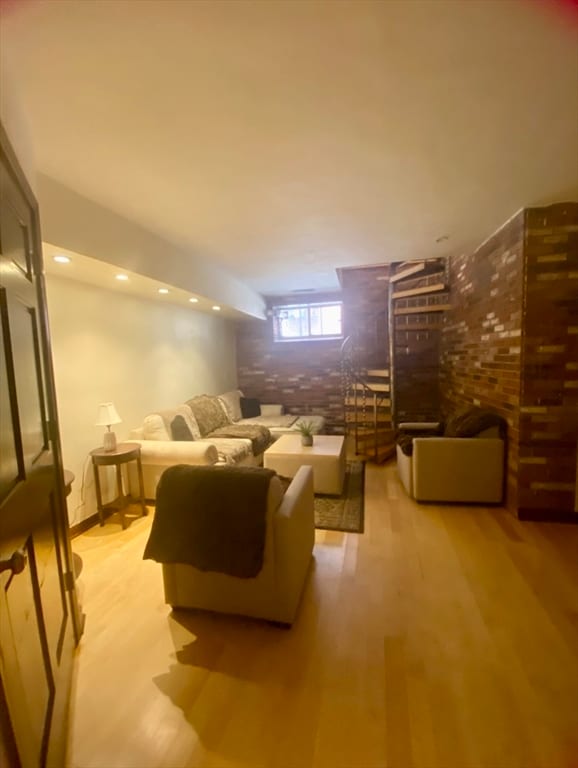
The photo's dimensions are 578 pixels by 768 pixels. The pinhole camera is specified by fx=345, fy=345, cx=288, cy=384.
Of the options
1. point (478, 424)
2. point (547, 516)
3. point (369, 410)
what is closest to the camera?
point (547, 516)

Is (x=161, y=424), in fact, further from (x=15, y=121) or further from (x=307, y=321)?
(x=307, y=321)

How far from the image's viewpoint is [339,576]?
7.36 ft

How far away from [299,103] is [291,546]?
2.08 metres

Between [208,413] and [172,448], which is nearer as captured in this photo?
[172,448]

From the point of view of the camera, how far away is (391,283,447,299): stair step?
4.64 m

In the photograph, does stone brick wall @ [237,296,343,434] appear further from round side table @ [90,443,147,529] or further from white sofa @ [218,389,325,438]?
round side table @ [90,443,147,529]

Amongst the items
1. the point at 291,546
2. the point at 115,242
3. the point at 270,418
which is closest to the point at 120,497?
the point at 291,546

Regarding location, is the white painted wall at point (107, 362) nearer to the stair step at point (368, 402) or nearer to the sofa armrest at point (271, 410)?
the sofa armrest at point (271, 410)

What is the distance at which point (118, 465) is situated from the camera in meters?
3.03

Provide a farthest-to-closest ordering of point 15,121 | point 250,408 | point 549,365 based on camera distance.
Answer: point 250,408
point 549,365
point 15,121

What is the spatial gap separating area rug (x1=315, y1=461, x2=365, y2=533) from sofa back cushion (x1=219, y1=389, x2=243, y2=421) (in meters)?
2.11

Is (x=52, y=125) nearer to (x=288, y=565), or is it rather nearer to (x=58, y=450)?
(x=58, y=450)

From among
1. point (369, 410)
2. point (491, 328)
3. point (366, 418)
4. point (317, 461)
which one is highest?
point (491, 328)

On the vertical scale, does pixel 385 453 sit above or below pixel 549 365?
below
